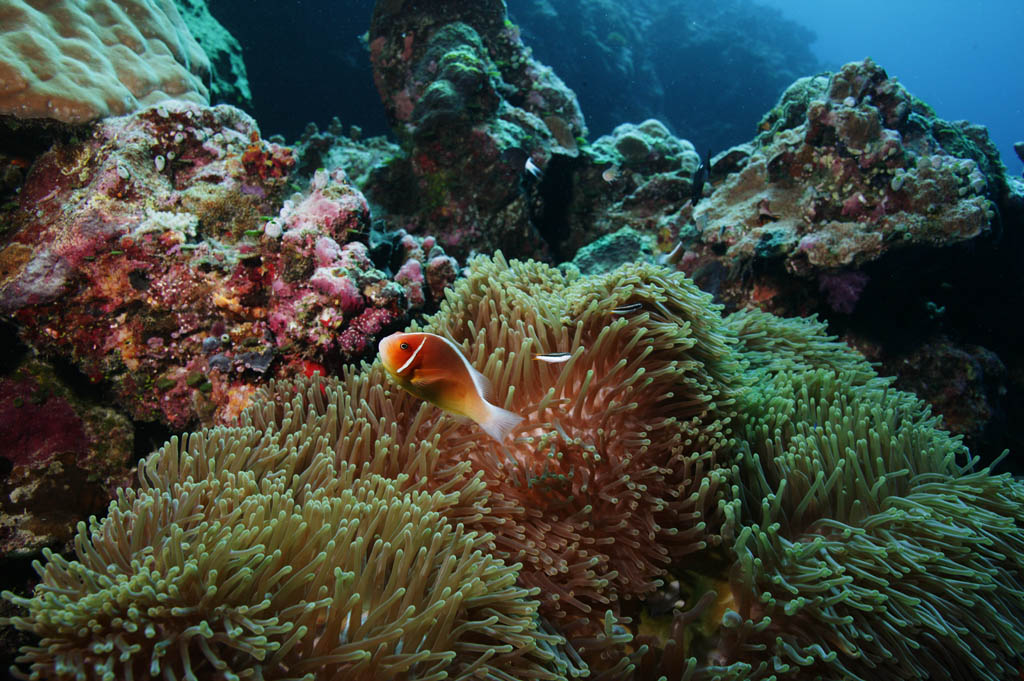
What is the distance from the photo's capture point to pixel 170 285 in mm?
3332

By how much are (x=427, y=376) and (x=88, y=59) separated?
15.8ft

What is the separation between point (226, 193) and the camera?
384cm

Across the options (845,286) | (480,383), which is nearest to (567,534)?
(480,383)

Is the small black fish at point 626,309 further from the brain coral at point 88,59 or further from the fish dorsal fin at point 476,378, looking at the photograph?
the brain coral at point 88,59

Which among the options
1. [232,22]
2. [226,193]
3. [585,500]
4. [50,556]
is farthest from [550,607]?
[232,22]

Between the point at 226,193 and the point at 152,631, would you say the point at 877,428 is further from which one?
the point at 226,193

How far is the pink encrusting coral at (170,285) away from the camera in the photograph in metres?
3.25

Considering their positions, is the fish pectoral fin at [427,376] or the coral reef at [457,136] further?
the coral reef at [457,136]

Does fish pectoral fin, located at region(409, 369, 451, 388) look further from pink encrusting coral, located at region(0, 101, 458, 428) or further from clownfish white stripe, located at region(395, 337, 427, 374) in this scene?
pink encrusting coral, located at region(0, 101, 458, 428)

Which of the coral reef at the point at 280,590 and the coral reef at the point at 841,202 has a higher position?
the coral reef at the point at 841,202

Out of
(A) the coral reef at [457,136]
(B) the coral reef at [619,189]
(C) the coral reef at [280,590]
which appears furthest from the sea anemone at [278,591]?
(B) the coral reef at [619,189]

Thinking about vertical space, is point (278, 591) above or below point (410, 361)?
below

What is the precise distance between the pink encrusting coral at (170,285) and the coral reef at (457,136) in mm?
2862

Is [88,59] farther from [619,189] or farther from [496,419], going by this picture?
[619,189]
